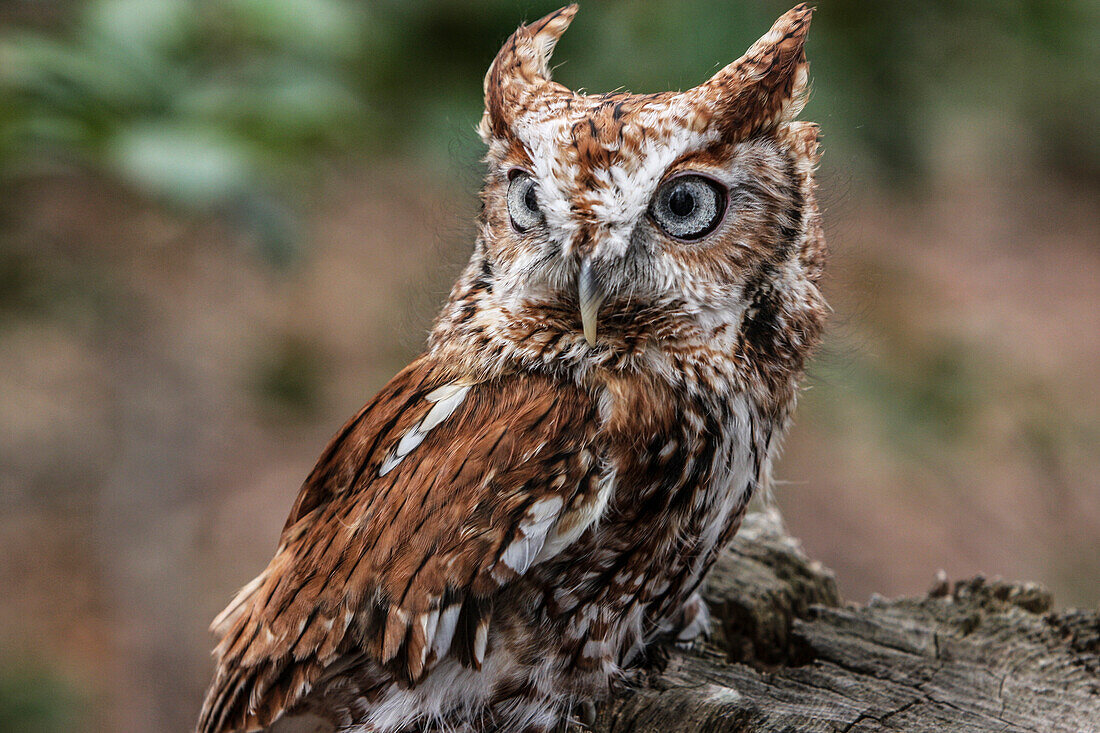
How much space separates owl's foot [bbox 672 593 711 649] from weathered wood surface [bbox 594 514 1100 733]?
0.03m

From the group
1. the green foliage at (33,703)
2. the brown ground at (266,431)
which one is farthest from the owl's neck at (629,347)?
the green foliage at (33,703)

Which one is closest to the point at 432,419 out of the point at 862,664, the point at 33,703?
the point at 862,664

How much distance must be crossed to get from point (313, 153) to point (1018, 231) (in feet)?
18.8

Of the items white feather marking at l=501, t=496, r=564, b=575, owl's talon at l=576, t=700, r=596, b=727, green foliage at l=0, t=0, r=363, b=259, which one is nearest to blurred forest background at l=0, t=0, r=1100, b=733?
green foliage at l=0, t=0, r=363, b=259

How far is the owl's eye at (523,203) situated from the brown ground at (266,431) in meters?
1.52

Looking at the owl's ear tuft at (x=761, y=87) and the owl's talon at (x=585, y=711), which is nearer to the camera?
the owl's ear tuft at (x=761, y=87)

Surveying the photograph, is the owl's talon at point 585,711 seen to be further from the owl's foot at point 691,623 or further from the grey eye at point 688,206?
the grey eye at point 688,206

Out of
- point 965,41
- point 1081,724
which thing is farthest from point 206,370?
point 1081,724

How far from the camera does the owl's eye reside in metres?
1.71

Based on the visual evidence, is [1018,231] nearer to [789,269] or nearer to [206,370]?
[206,370]

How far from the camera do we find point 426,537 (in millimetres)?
1720

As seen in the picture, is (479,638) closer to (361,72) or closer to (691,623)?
(691,623)

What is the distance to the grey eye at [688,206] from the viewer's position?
166 centimetres

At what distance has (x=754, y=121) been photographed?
1.72m
